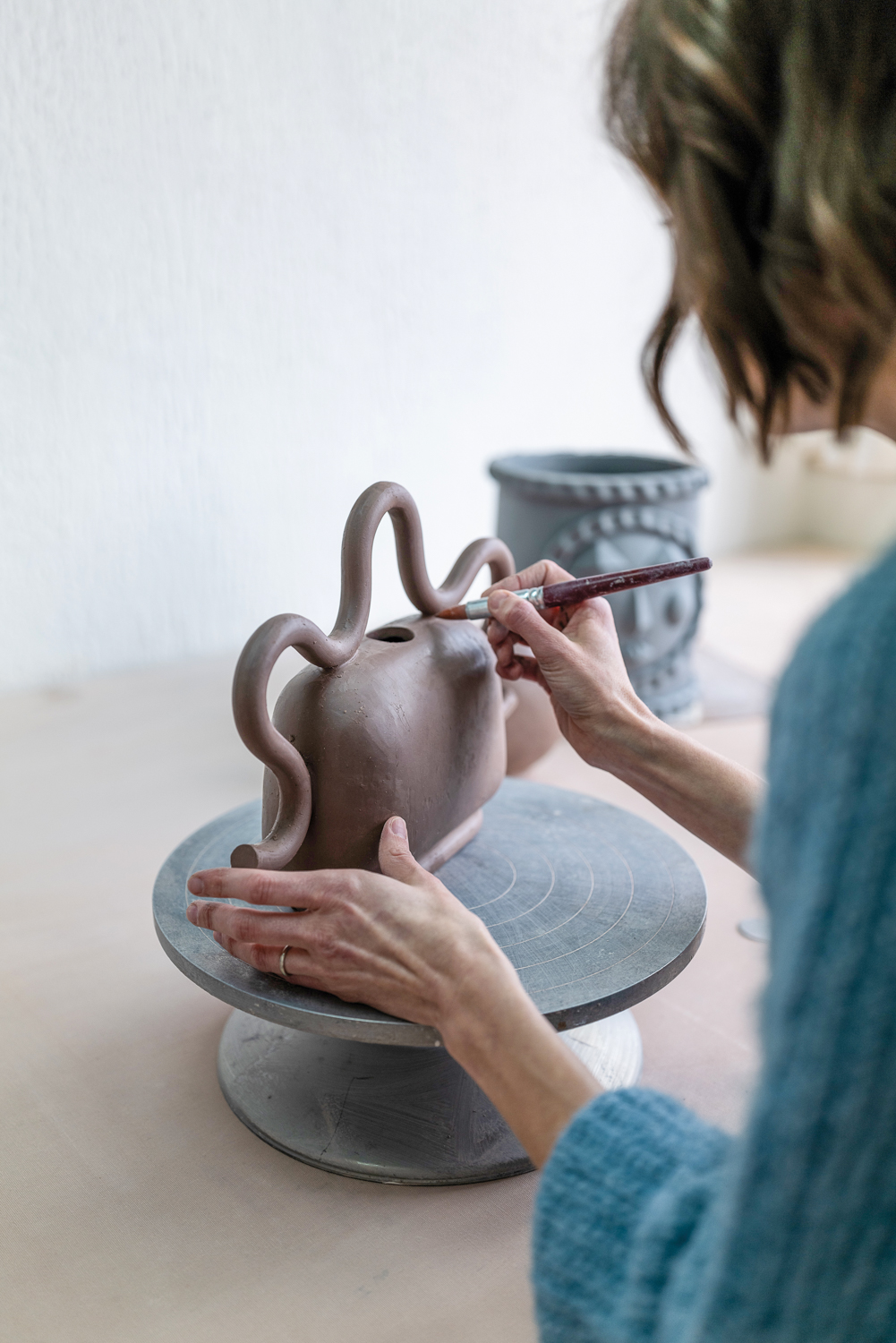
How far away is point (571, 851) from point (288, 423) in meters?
1.64

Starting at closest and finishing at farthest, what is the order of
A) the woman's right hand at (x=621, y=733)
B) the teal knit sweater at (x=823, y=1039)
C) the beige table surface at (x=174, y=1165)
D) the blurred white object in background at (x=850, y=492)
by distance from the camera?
the teal knit sweater at (x=823, y=1039), the beige table surface at (x=174, y=1165), the woman's right hand at (x=621, y=733), the blurred white object in background at (x=850, y=492)

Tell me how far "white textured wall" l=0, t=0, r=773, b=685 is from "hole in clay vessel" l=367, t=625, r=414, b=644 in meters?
1.38

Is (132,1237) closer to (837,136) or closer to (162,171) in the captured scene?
(837,136)

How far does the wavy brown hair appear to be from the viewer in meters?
0.61

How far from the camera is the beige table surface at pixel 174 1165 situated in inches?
33.2

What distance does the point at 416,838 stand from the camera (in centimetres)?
100

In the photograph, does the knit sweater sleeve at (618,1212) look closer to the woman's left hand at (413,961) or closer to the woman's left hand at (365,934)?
the woman's left hand at (413,961)

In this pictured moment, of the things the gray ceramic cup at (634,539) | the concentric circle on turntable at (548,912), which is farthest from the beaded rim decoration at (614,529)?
the concentric circle on turntable at (548,912)

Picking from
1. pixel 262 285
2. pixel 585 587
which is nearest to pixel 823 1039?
pixel 585 587

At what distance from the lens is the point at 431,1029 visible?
2.73ft

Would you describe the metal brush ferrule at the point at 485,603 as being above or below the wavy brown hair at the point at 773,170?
A: below

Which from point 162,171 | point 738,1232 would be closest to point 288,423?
point 162,171

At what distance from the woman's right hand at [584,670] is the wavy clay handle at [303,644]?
3.2 inches

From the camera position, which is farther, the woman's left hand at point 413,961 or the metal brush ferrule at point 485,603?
the metal brush ferrule at point 485,603
